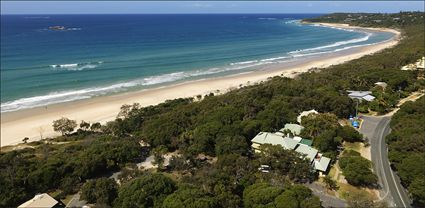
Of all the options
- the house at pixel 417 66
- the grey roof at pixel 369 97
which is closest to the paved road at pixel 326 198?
the grey roof at pixel 369 97

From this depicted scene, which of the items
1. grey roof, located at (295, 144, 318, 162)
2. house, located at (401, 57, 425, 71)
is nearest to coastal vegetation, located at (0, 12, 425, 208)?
grey roof, located at (295, 144, 318, 162)

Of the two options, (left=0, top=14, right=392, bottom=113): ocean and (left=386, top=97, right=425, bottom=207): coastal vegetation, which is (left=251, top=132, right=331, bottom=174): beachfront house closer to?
(left=386, top=97, right=425, bottom=207): coastal vegetation

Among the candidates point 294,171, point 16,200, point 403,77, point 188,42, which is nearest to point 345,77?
point 403,77

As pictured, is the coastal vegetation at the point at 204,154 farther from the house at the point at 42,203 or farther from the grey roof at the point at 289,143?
the house at the point at 42,203

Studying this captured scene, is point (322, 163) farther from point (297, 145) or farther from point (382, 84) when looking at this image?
point (382, 84)

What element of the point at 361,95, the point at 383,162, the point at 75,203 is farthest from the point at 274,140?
the point at 361,95

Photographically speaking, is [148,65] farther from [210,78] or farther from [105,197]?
[105,197]
